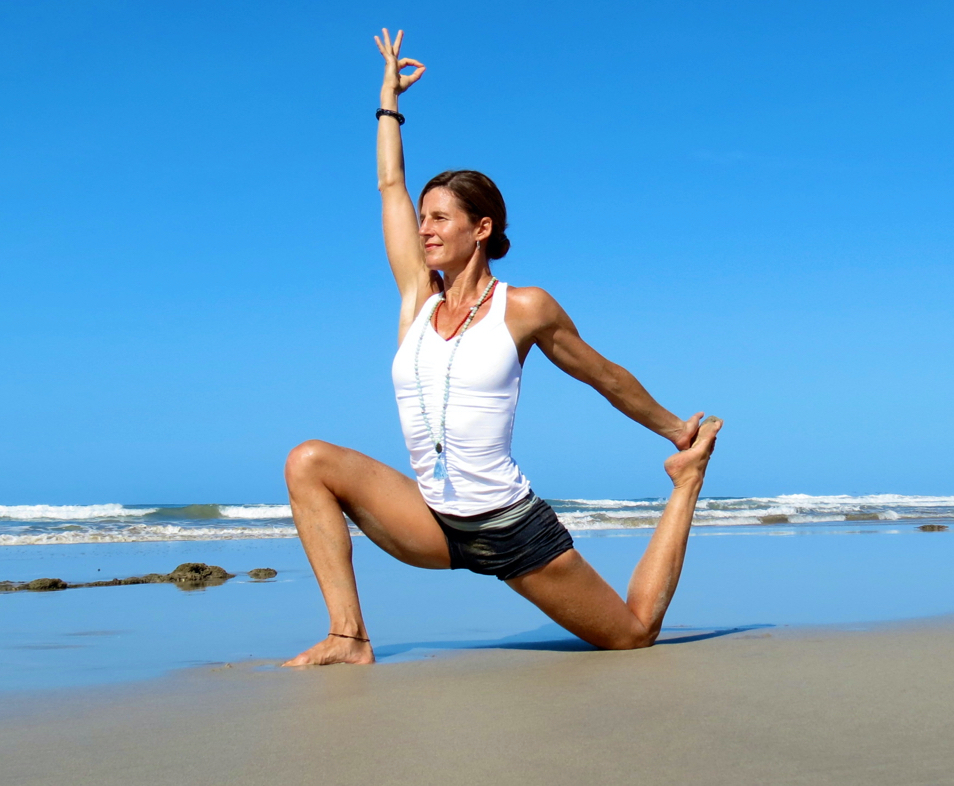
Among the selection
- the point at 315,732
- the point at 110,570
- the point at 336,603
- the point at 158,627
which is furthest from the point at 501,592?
the point at 110,570

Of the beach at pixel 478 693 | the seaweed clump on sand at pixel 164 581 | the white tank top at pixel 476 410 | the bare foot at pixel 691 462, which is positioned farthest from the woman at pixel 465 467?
the seaweed clump on sand at pixel 164 581

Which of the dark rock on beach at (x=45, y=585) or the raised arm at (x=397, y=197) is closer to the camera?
the raised arm at (x=397, y=197)

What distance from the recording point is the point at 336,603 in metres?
3.35

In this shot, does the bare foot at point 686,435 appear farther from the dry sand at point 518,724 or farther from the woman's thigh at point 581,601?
the dry sand at point 518,724

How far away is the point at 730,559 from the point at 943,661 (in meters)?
5.33

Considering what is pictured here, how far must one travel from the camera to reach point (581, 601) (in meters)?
3.41

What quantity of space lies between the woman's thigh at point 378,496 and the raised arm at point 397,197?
604 mm

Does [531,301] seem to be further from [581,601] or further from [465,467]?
[581,601]

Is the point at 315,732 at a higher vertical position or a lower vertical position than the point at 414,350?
lower

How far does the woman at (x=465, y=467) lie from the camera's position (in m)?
3.28

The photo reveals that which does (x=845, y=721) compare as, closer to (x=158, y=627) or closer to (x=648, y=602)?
(x=648, y=602)

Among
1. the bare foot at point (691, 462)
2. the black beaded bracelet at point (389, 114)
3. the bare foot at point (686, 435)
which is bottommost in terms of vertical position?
the bare foot at point (691, 462)

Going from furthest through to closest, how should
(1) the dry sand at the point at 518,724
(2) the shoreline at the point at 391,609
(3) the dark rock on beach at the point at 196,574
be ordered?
(3) the dark rock on beach at the point at 196,574 → (2) the shoreline at the point at 391,609 → (1) the dry sand at the point at 518,724

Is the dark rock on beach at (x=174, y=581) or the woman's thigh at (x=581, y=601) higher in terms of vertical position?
the woman's thigh at (x=581, y=601)
